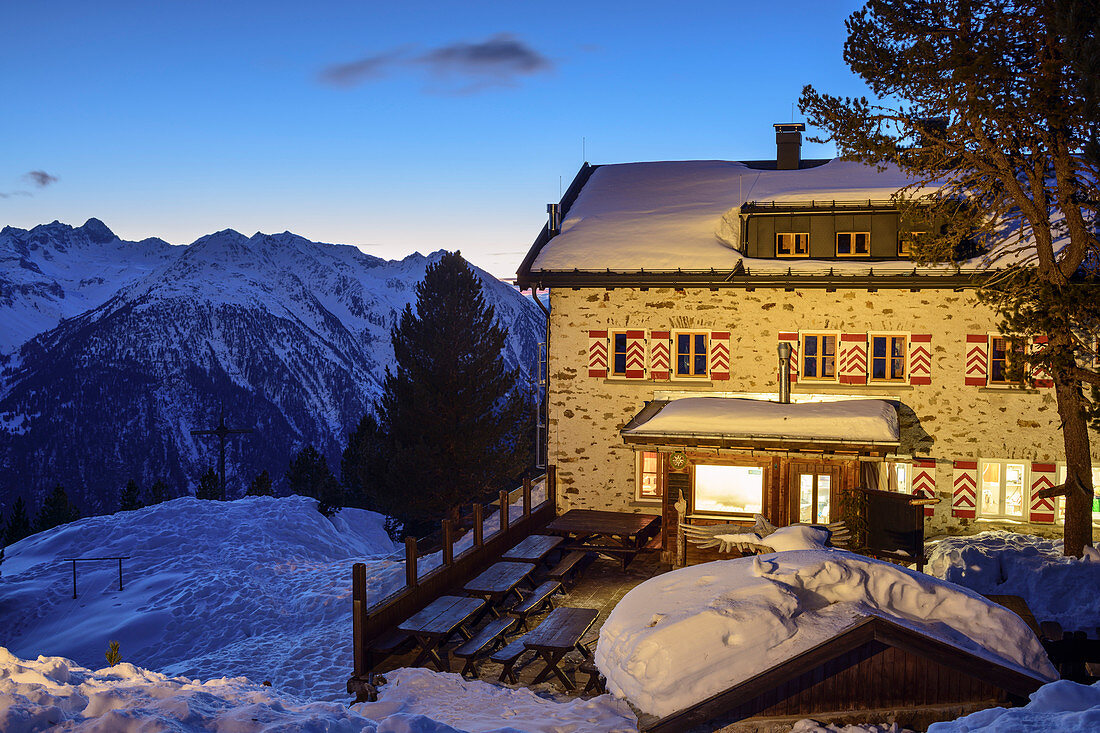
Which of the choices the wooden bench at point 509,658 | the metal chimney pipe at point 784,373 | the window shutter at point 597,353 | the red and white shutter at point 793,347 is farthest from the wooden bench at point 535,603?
the red and white shutter at point 793,347

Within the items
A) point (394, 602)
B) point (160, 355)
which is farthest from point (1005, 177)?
point (160, 355)

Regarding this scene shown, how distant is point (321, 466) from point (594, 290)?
27707 mm

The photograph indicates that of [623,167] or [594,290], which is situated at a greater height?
[623,167]

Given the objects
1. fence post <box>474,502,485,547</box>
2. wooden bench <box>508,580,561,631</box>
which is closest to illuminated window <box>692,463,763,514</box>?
wooden bench <box>508,580,561,631</box>

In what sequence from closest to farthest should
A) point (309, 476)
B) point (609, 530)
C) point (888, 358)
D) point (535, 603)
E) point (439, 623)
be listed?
point (439, 623) → point (535, 603) → point (609, 530) → point (888, 358) → point (309, 476)

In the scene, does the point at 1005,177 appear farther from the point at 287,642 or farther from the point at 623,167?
the point at 287,642

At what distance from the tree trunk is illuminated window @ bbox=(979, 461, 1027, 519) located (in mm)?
2815

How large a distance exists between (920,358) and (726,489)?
4984 millimetres

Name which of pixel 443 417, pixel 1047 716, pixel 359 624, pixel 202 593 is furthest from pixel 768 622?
pixel 443 417

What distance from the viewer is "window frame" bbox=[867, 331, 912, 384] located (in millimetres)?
15977

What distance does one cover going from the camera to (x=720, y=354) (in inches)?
660

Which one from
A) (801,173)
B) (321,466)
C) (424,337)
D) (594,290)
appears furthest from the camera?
(321,466)

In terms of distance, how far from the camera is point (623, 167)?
23.3m

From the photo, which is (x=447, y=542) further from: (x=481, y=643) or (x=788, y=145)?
(x=788, y=145)
